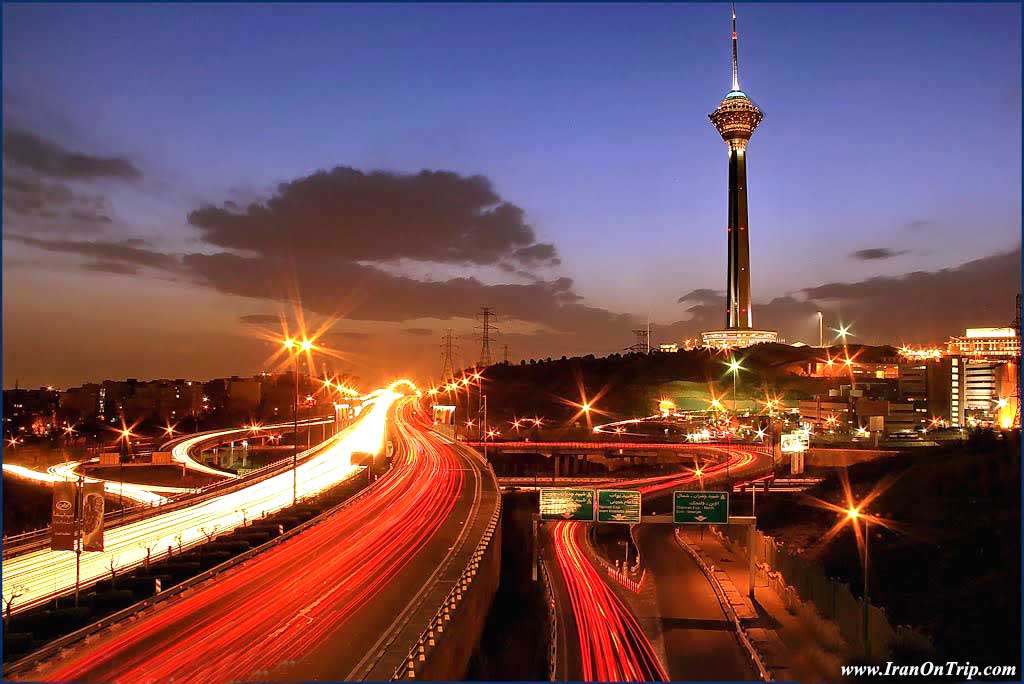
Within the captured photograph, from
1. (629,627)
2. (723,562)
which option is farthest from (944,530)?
(629,627)

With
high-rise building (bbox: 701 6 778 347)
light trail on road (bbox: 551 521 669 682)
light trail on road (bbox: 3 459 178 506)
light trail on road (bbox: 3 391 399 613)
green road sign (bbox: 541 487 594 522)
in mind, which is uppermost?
high-rise building (bbox: 701 6 778 347)

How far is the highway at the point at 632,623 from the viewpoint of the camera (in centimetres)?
2083

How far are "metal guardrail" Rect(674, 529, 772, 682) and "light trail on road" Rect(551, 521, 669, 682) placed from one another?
246 centimetres

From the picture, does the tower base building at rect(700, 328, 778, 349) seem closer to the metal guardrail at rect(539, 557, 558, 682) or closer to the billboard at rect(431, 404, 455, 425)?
the billboard at rect(431, 404, 455, 425)

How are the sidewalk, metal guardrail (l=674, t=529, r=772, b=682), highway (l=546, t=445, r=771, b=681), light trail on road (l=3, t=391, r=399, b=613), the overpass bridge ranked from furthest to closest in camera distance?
the overpass bridge, light trail on road (l=3, t=391, r=399, b=613), the sidewalk, highway (l=546, t=445, r=771, b=681), metal guardrail (l=674, t=529, r=772, b=682)

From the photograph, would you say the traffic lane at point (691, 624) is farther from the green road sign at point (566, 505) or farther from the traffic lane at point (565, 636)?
the green road sign at point (566, 505)

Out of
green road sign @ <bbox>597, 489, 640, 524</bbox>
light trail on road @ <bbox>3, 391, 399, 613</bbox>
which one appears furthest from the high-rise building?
green road sign @ <bbox>597, 489, 640, 524</bbox>

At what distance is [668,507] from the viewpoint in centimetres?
5025

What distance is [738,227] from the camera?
15325 centimetres

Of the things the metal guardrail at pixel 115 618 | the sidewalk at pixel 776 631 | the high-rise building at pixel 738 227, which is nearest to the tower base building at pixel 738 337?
the high-rise building at pixel 738 227

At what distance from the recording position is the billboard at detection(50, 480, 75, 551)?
21.0m

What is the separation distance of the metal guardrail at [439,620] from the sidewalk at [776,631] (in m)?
8.60

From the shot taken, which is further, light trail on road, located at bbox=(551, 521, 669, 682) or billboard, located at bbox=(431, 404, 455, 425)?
billboard, located at bbox=(431, 404, 455, 425)

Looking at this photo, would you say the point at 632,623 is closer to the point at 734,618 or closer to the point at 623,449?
the point at 734,618
